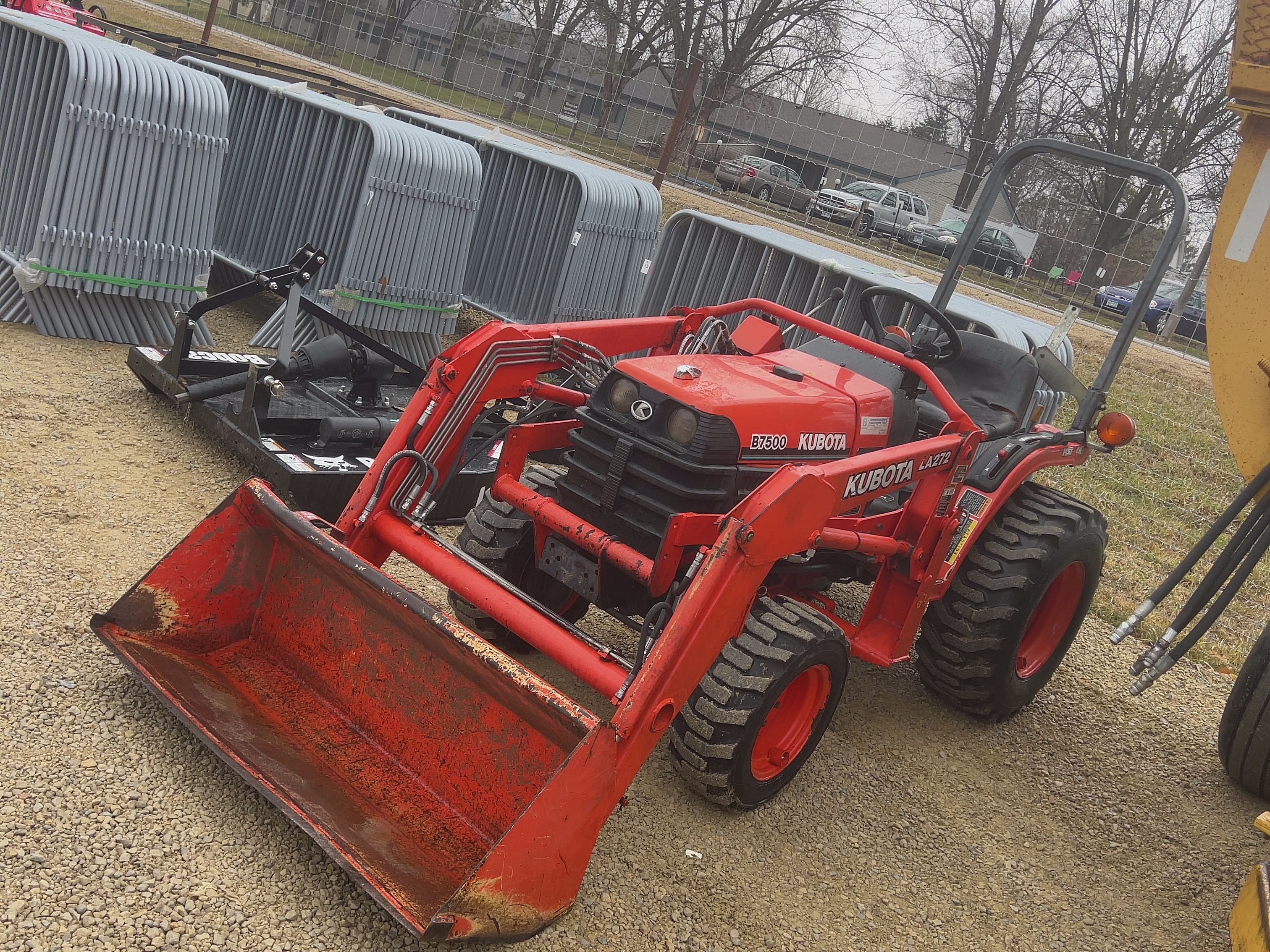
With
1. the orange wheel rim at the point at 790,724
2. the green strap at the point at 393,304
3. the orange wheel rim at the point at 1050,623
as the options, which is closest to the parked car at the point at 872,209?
the green strap at the point at 393,304

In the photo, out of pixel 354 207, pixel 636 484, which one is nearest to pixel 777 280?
pixel 354 207

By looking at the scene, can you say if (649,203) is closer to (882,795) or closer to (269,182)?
(269,182)

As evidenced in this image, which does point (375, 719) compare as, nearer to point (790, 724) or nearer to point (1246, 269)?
point (790, 724)

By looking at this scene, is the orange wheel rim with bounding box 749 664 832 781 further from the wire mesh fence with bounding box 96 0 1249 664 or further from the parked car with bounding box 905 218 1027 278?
the parked car with bounding box 905 218 1027 278

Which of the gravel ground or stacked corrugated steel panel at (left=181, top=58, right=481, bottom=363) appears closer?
the gravel ground

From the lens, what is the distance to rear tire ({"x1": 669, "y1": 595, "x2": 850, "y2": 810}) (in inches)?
136

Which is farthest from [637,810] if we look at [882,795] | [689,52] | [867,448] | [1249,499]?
[689,52]

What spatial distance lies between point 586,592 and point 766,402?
2.81 feet

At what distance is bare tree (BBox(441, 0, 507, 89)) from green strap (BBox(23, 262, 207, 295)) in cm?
1218

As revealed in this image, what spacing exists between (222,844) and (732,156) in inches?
537

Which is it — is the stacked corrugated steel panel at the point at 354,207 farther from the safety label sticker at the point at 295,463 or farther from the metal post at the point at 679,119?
the metal post at the point at 679,119

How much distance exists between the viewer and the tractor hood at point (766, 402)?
3.64 metres

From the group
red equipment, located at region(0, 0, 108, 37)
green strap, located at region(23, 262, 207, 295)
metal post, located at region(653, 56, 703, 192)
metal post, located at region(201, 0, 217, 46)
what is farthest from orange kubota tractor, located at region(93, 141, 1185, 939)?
metal post, located at region(201, 0, 217, 46)

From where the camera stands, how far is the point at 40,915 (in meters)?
2.61
